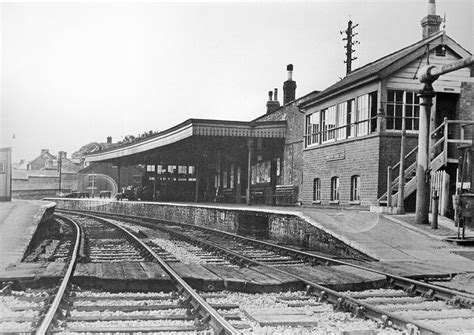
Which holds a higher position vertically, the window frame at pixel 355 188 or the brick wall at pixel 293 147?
the brick wall at pixel 293 147

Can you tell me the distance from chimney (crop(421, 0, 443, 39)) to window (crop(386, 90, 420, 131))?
143 inches

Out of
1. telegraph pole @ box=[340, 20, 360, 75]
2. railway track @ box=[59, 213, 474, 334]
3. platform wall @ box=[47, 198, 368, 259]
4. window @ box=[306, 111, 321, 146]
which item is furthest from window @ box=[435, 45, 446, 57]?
telegraph pole @ box=[340, 20, 360, 75]

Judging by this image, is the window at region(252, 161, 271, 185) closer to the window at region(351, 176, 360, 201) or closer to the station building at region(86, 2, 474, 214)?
the station building at region(86, 2, 474, 214)

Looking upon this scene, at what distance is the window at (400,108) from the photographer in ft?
55.1

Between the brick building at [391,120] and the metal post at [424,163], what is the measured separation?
164cm

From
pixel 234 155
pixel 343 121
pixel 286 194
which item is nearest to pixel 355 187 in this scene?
pixel 343 121

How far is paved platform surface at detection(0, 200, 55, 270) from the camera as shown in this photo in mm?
9021

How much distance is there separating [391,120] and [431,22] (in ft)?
16.0

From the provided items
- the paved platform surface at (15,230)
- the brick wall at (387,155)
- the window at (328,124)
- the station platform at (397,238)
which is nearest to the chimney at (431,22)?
the window at (328,124)

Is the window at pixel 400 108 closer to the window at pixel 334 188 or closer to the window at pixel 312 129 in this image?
the window at pixel 334 188

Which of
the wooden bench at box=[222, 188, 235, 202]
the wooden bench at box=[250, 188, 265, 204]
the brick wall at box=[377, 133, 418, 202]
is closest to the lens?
the brick wall at box=[377, 133, 418, 202]

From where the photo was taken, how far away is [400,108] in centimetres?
1689

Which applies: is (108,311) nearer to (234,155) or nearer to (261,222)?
(261,222)

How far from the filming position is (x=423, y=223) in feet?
41.8
